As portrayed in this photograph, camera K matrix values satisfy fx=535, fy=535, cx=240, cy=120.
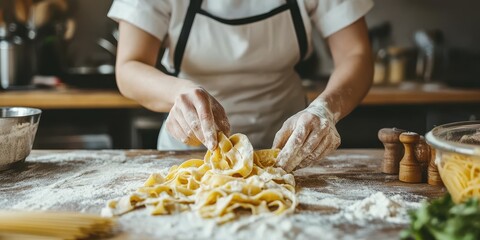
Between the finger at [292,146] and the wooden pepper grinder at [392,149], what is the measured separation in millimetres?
229

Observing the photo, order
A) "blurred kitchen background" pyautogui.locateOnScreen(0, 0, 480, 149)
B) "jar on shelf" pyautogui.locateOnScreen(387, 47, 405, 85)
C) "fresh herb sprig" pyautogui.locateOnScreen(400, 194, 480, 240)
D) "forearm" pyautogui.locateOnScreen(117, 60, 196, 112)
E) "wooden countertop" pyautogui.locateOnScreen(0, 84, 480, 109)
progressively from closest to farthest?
"fresh herb sprig" pyautogui.locateOnScreen(400, 194, 480, 240), "forearm" pyautogui.locateOnScreen(117, 60, 196, 112), "wooden countertop" pyautogui.locateOnScreen(0, 84, 480, 109), "blurred kitchen background" pyautogui.locateOnScreen(0, 0, 480, 149), "jar on shelf" pyautogui.locateOnScreen(387, 47, 405, 85)

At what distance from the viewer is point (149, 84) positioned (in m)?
1.71

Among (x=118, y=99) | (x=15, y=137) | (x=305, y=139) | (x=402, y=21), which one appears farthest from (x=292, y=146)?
(x=402, y=21)

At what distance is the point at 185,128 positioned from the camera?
1.43 meters

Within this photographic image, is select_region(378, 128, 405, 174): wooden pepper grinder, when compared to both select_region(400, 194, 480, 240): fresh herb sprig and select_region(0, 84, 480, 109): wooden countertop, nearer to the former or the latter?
select_region(400, 194, 480, 240): fresh herb sprig

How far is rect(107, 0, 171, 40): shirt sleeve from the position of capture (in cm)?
184

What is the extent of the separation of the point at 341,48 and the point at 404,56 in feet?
5.90

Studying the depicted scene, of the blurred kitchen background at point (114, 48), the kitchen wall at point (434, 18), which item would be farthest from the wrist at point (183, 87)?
the kitchen wall at point (434, 18)

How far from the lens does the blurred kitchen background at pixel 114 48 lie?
3.18m

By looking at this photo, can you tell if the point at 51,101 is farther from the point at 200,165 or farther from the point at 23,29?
the point at 200,165

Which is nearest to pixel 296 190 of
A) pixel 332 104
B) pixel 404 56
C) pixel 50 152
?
pixel 332 104

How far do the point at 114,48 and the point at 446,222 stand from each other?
9.97 ft

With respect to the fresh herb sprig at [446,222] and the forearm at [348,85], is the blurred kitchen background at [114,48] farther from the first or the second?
the fresh herb sprig at [446,222]

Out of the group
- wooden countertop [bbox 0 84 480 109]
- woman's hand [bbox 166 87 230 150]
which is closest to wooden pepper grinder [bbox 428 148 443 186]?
woman's hand [bbox 166 87 230 150]
